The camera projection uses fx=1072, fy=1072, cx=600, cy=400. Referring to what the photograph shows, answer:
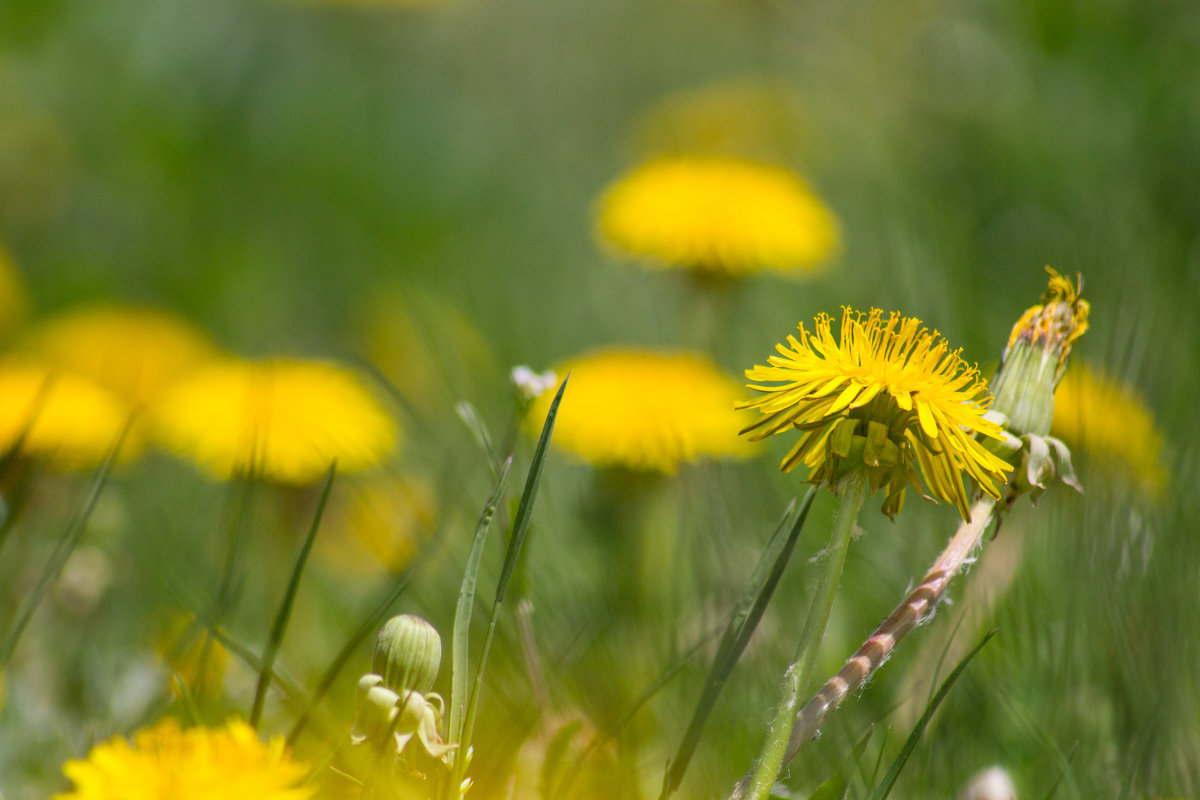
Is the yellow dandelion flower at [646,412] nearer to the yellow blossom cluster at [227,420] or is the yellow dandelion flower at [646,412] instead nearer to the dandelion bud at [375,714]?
the yellow blossom cluster at [227,420]

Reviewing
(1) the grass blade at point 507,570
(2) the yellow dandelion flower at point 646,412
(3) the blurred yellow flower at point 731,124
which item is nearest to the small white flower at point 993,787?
(1) the grass blade at point 507,570

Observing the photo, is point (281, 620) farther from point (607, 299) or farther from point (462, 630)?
point (607, 299)

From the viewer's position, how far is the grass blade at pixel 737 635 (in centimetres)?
51

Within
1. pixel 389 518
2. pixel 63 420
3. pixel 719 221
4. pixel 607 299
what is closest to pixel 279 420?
pixel 63 420

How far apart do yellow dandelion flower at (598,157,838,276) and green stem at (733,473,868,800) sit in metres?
1.01

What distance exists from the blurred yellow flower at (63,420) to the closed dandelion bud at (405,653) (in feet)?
2.45

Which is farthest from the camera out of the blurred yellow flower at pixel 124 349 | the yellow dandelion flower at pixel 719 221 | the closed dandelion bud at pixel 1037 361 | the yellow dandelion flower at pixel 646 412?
the blurred yellow flower at pixel 124 349

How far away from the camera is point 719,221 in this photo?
1.53 meters

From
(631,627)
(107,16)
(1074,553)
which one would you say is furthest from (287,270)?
(1074,553)

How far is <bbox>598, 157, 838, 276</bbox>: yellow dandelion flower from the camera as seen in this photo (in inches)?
59.2

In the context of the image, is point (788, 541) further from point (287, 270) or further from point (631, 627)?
point (287, 270)

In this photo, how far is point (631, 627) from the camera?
0.81 metres

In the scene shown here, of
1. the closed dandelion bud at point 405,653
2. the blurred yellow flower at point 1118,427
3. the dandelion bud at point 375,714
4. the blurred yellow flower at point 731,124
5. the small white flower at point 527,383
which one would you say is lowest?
the dandelion bud at point 375,714

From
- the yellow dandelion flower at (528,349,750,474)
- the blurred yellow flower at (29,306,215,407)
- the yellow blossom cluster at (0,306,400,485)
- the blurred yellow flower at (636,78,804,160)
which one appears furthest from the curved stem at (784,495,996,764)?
the blurred yellow flower at (636,78,804,160)
